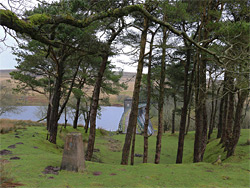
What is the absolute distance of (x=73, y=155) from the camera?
17.0ft

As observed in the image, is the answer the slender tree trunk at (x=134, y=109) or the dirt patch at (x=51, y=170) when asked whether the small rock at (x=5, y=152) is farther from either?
the slender tree trunk at (x=134, y=109)

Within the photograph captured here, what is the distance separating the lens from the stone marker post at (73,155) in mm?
5168

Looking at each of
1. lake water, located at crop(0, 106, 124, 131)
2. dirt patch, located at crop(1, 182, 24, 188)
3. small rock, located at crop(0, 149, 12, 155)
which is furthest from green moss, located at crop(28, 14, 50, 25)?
lake water, located at crop(0, 106, 124, 131)

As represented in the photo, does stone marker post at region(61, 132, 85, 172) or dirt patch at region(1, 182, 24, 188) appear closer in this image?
dirt patch at region(1, 182, 24, 188)

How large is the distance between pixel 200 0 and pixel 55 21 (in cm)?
861

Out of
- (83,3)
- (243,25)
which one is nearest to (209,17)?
(243,25)

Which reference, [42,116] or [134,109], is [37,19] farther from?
[42,116]

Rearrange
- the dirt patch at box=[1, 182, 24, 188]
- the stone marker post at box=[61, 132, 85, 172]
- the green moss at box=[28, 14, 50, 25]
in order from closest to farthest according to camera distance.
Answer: the dirt patch at box=[1, 182, 24, 188]
the green moss at box=[28, 14, 50, 25]
the stone marker post at box=[61, 132, 85, 172]

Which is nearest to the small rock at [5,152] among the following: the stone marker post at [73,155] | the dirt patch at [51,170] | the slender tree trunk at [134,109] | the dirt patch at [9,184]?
the dirt patch at [51,170]

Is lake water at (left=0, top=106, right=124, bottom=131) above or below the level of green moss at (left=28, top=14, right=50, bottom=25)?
below

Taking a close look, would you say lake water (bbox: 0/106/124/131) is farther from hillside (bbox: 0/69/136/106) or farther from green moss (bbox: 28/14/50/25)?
green moss (bbox: 28/14/50/25)

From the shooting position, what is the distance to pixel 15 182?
3939 millimetres

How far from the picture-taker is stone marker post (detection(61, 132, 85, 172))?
517 centimetres

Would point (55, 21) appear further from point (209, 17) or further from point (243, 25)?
point (209, 17)
